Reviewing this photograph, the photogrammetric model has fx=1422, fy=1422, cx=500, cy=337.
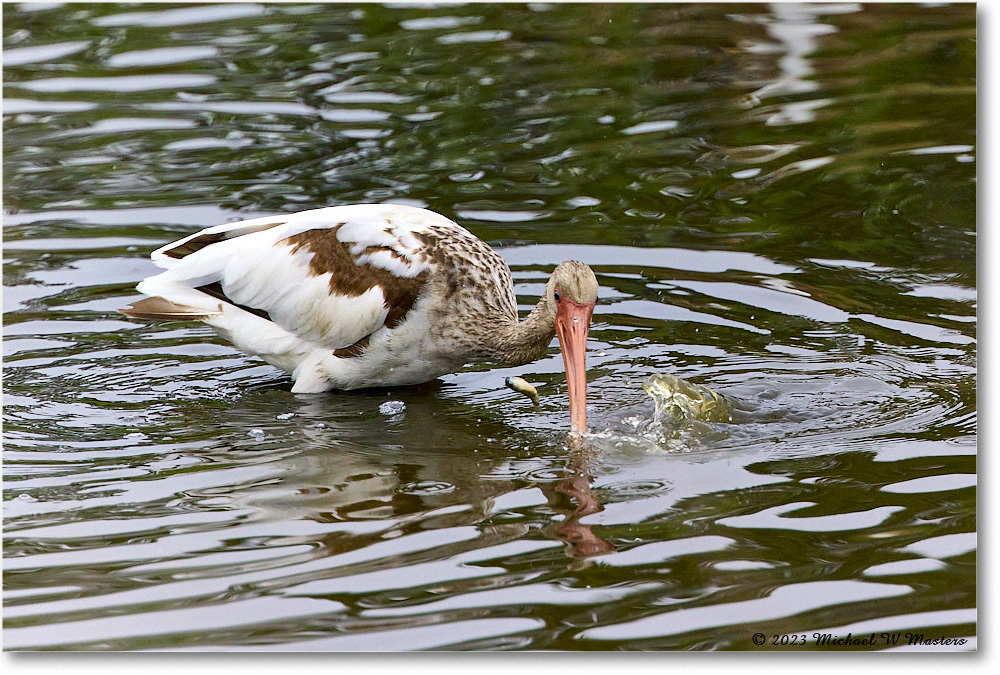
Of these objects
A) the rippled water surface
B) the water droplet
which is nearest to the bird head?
the rippled water surface

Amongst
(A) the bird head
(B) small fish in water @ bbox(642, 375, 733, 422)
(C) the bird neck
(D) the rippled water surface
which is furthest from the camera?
(C) the bird neck

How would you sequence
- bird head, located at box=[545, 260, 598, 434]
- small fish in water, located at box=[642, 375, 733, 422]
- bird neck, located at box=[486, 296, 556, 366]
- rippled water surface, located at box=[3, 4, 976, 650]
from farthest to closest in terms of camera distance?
1. bird neck, located at box=[486, 296, 556, 366]
2. bird head, located at box=[545, 260, 598, 434]
3. small fish in water, located at box=[642, 375, 733, 422]
4. rippled water surface, located at box=[3, 4, 976, 650]

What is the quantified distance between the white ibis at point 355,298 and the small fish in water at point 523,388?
19cm

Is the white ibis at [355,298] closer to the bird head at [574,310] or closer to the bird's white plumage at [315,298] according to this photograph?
the bird's white plumage at [315,298]

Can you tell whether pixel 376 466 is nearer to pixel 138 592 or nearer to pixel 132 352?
pixel 138 592

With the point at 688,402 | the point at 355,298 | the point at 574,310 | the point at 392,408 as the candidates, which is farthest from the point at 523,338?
the point at 688,402

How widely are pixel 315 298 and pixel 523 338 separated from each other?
1077 millimetres

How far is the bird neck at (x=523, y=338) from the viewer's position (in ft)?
23.3

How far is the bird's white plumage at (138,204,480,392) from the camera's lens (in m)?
7.16

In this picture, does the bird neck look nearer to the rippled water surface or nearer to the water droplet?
the rippled water surface

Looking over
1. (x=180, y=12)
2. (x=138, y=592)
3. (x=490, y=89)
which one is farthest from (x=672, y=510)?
(x=180, y=12)

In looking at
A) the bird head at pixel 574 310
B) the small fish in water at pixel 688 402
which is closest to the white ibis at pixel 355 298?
the bird head at pixel 574 310

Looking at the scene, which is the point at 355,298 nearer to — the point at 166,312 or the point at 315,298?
the point at 315,298

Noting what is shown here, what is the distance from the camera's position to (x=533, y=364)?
7.66 meters
